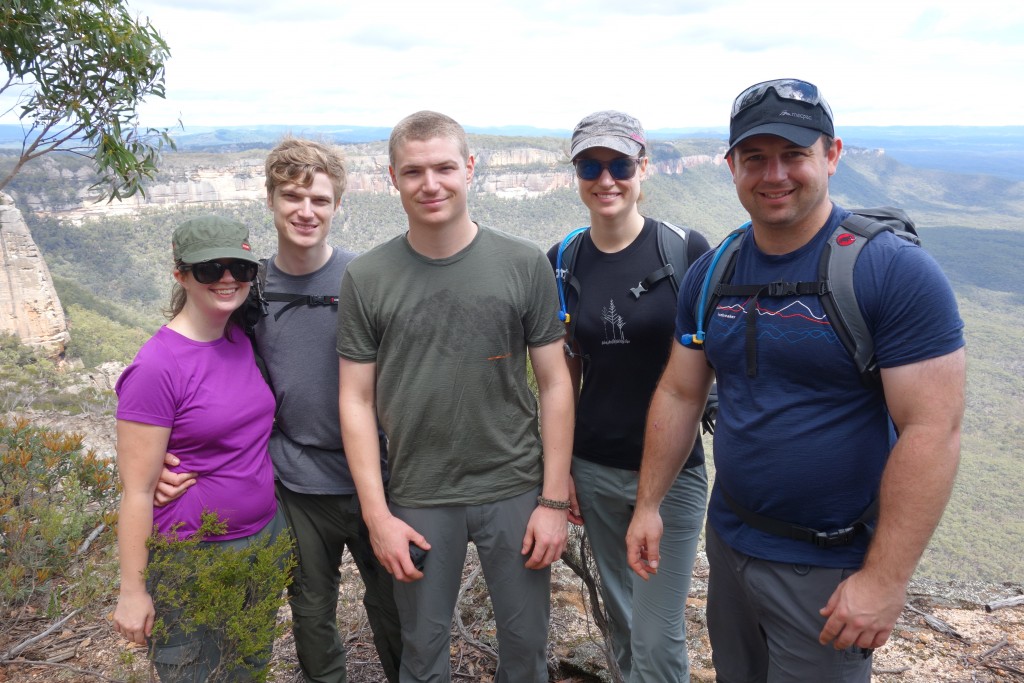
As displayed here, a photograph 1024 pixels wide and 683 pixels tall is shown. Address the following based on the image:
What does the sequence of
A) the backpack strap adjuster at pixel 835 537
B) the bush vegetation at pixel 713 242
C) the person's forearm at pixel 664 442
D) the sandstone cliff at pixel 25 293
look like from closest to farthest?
the backpack strap adjuster at pixel 835 537, the person's forearm at pixel 664 442, the sandstone cliff at pixel 25 293, the bush vegetation at pixel 713 242

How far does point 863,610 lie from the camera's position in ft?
4.58

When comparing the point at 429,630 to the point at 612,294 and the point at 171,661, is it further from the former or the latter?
the point at 612,294

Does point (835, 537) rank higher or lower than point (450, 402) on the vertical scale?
lower

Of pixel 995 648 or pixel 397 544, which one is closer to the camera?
pixel 397 544

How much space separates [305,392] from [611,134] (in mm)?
1222

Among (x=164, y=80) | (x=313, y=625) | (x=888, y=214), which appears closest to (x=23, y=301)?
(x=164, y=80)

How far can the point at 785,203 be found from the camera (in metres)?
1.50

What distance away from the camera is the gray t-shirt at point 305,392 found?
2051mm

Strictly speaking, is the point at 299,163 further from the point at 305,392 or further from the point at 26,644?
the point at 26,644

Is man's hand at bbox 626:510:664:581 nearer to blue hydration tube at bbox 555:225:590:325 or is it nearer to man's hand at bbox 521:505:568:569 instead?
man's hand at bbox 521:505:568:569

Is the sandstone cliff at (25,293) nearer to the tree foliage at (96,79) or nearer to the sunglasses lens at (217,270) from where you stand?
the tree foliage at (96,79)

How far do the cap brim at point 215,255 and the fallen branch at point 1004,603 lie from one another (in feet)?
12.2

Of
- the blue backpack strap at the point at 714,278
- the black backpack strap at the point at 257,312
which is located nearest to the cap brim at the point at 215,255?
the black backpack strap at the point at 257,312

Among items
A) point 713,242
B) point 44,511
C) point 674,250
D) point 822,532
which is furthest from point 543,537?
point 713,242
